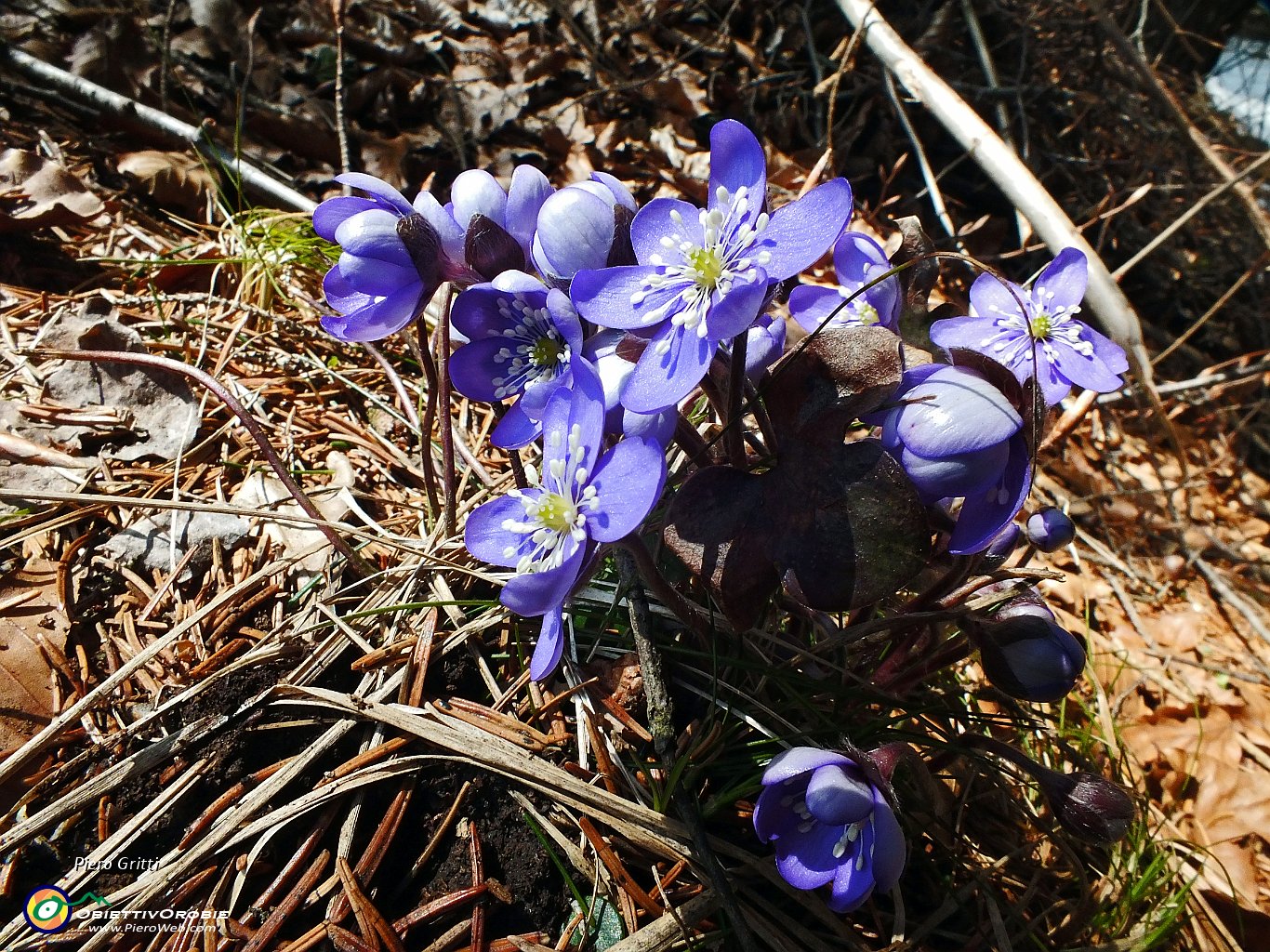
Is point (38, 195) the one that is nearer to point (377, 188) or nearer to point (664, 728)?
point (377, 188)

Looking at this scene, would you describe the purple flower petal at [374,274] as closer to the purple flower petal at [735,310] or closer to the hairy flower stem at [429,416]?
the hairy flower stem at [429,416]

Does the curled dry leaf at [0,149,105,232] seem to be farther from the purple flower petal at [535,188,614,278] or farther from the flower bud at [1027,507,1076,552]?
the flower bud at [1027,507,1076,552]

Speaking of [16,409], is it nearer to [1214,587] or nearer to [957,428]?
[957,428]

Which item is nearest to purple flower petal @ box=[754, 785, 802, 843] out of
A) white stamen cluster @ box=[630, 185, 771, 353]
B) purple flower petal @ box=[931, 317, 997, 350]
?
white stamen cluster @ box=[630, 185, 771, 353]

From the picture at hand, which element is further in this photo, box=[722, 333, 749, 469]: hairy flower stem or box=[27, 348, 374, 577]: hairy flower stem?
box=[27, 348, 374, 577]: hairy flower stem

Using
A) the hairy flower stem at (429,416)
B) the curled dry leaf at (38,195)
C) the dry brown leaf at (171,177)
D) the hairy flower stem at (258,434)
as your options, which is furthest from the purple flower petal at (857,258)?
the curled dry leaf at (38,195)

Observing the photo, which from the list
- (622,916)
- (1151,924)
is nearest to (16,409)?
(622,916)
